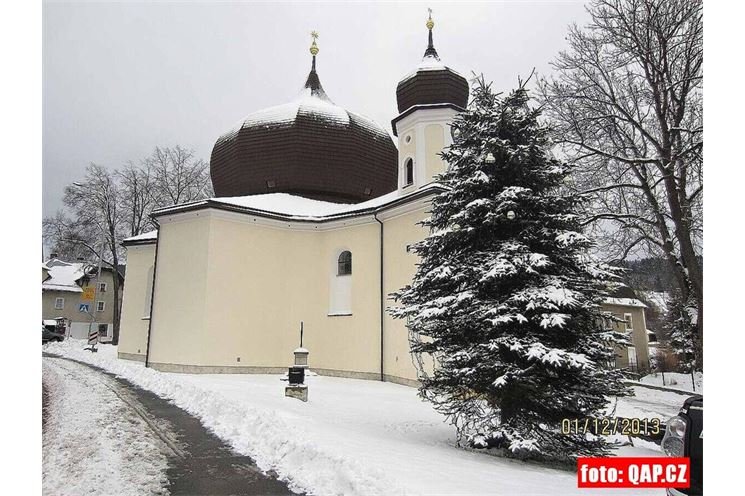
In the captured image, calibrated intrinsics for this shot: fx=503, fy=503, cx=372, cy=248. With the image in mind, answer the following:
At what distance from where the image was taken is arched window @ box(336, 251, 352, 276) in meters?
13.9

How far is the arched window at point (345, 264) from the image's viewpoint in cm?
1387

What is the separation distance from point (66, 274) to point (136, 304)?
661 centimetres

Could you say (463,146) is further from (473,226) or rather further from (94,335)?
(94,335)

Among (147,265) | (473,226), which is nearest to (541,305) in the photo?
(473,226)

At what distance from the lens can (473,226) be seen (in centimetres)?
557

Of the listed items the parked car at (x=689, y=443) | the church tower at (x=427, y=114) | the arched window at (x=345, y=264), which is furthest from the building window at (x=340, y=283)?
the parked car at (x=689, y=443)

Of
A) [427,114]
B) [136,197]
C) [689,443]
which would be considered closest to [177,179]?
[136,197]

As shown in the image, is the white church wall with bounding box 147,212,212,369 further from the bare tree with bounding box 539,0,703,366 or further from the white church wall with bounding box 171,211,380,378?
the bare tree with bounding box 539,0,703,366

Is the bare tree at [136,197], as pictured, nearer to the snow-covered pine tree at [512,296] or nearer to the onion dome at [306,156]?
the onion dome at [306,156]

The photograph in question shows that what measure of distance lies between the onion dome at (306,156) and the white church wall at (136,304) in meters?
3.48

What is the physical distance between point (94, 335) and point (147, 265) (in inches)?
129

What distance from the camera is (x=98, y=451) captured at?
4.23 m

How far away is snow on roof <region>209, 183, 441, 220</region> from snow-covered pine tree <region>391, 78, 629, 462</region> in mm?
7038
